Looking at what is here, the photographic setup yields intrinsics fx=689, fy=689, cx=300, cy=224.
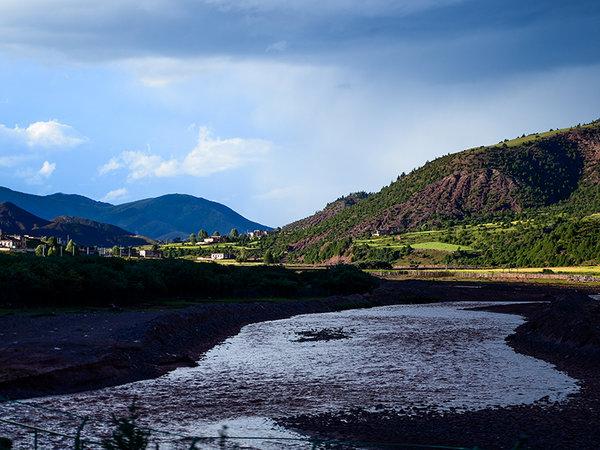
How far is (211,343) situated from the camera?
5169cm

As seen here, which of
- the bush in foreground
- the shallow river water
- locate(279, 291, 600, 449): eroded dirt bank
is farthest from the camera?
the bush in foreground

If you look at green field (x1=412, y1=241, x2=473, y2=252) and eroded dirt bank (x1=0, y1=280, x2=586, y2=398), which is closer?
eroded dirt bank (x1=0, y1=280, x2=586, y2=398)

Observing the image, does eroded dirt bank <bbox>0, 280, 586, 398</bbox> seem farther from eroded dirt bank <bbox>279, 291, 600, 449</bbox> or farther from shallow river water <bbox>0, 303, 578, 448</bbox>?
eroded dirt bank <bbox>279, 291, 600, 449</bbox>

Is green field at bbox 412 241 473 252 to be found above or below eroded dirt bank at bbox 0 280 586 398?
above

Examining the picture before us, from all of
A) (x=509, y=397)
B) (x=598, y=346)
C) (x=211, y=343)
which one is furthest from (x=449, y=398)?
(x=211, y=343)

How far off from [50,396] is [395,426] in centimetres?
1560

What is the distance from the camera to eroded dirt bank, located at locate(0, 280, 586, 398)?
107 ft

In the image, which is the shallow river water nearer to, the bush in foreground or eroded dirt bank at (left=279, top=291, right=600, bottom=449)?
eroded dirt bank at (left=279, top=291, right=600, bottom=449)

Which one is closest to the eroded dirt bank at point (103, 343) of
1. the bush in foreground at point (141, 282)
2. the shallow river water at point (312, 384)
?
the shallow river water at point (312, 384)

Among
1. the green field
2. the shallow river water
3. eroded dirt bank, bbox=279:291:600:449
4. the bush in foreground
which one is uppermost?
the green field

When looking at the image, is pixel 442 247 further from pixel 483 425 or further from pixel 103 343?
pixel 483 425

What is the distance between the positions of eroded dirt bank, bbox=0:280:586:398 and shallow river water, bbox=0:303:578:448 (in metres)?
1.83

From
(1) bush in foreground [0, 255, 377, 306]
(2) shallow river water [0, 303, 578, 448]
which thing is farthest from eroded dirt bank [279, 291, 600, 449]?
(1) bush in foreground [0, 255, 377, 306]

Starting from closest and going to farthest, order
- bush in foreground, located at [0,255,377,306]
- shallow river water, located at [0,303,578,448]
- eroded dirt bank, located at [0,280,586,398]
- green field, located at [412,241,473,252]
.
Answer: shallow river water, located at [0,303,578,448] → eroded dirt bank, located at [0,280,586,398] → bush in foreground, located at [0,255,377,306] → green field, located at [412,241,473,252]
